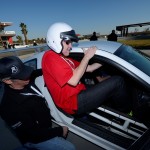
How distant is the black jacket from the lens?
1758 mm

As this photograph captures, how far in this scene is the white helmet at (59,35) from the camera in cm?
231

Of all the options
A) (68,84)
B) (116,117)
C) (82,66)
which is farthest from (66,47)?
(116,117)

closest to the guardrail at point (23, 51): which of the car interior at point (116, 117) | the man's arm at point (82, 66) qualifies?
the car interior at point (116, 117)

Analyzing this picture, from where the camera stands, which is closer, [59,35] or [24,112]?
[24,112]

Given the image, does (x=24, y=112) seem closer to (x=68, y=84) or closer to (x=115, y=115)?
(x=68, y=84)

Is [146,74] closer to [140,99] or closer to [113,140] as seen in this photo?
[140,99]

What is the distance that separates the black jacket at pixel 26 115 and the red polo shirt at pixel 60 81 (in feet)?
1.02

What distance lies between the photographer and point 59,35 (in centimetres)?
232

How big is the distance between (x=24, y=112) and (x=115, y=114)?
41.5 inches

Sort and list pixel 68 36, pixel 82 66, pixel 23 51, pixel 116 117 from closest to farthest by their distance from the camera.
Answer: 1. pixel 82 66
2. pixel 68 36
3. pixel 116 117
4. pixel 23 51

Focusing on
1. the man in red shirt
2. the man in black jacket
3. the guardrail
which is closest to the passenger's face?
the man in red shirt

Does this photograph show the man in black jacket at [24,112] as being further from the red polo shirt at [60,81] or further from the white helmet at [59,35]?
the white helmet at [59,35]

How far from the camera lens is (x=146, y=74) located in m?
2.06

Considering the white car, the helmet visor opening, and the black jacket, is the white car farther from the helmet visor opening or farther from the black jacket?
the black jacket
